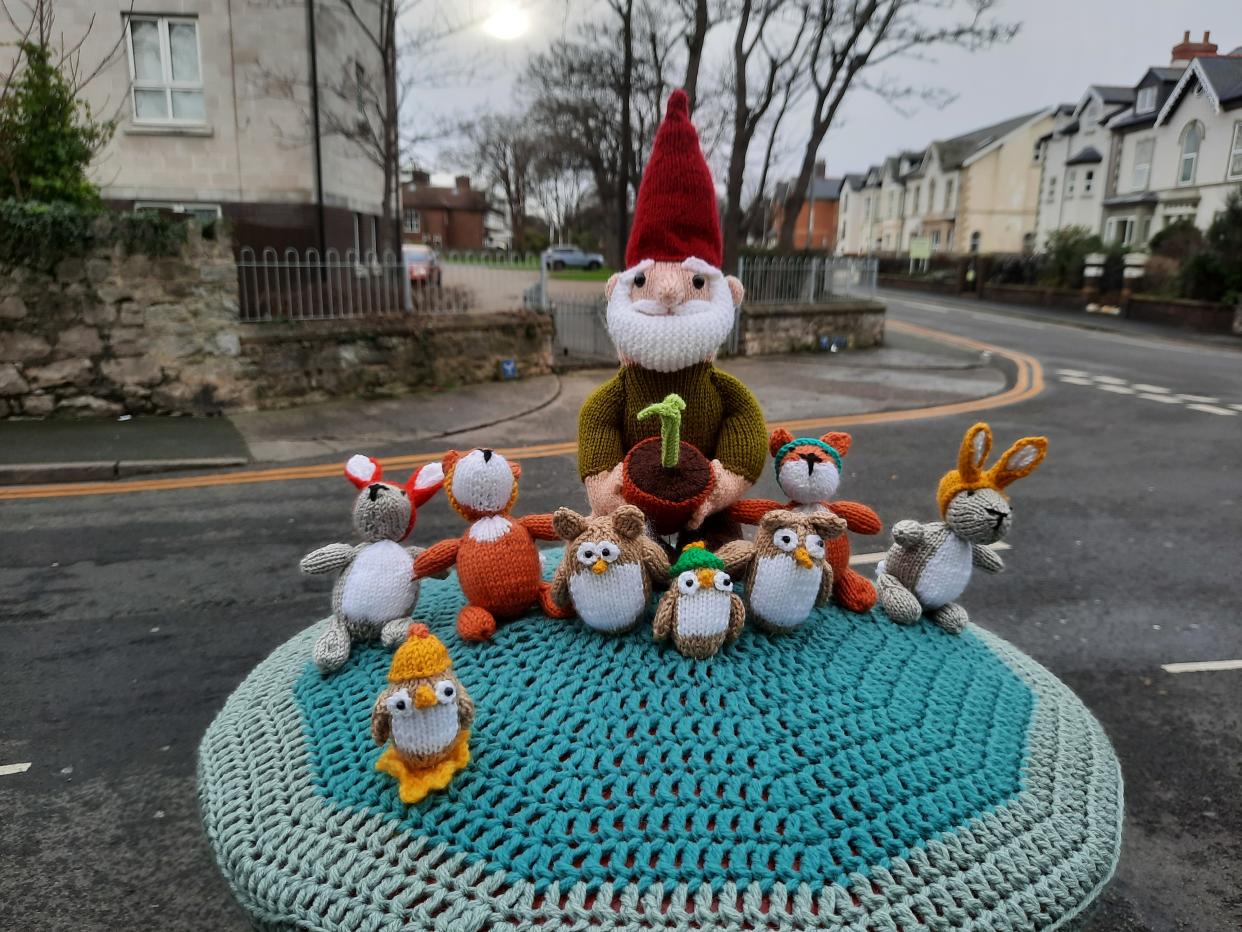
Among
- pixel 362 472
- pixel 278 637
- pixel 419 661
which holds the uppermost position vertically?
pixel 362 472

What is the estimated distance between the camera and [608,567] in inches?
79.4

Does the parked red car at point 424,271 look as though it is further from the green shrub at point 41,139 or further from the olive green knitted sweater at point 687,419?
the olive green knitted sweater at point 687,419

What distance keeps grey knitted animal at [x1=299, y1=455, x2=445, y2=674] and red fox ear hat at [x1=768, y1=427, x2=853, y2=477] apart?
3.25 ft

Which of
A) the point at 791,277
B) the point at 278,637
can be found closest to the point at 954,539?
the point at 278,637

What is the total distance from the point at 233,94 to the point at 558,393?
7552 millimetres

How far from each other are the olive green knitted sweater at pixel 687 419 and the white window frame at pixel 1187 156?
37953 mm

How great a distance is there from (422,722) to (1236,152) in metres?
37.8

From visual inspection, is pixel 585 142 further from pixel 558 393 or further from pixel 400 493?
pixel 400 493

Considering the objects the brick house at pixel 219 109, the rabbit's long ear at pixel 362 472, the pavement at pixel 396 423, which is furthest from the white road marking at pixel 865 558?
the brick house at pixel 219 109

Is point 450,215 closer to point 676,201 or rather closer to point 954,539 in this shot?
point 676,201

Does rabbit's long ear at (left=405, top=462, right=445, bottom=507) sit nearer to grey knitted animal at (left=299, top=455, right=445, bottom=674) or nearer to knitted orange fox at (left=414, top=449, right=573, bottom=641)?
grey knitted animal at (left=299, top=455, right=445, bottom=674)

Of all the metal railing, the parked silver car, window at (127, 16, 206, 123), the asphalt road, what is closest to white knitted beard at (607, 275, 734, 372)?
the asphalt road

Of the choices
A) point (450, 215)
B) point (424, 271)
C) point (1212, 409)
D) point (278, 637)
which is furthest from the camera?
point (450, 215)

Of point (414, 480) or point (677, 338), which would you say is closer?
point (677, 338)
